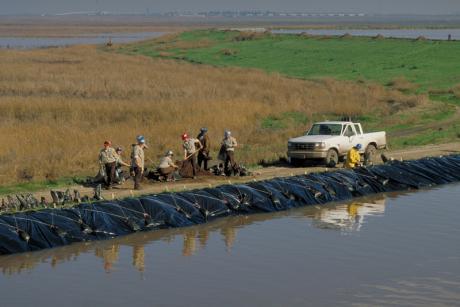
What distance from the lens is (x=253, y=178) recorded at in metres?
28.6

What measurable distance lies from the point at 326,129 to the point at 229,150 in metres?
4.54

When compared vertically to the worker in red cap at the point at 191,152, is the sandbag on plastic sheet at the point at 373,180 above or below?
below

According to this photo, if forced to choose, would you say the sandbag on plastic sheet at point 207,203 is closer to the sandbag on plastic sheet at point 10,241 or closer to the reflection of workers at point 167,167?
the reflection of workers at point 167,167

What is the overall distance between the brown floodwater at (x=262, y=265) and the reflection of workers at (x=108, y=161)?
12.3 feet

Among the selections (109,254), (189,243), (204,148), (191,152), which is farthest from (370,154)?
(109,254)

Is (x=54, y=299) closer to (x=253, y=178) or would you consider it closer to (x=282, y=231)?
(x=282, y=231)

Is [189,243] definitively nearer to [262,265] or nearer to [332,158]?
[262,265]

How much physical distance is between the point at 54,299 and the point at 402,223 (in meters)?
9.59

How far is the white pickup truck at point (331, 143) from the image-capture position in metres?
30.6

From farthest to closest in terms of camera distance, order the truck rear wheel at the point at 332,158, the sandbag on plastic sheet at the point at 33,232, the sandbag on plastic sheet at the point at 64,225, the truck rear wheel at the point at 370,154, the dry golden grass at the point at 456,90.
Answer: the dry golden grass at the point at 456,90 < the truck rear wheel at the point at 332,158 < the truck rear wheel at the point at 370,154 < the sandbag on plastic sheet at the point at 64,225 < the sandbag on plastic sheet at the point at 33,232

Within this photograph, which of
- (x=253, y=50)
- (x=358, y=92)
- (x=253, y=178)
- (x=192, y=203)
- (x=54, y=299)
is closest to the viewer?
(x=54, y=299)

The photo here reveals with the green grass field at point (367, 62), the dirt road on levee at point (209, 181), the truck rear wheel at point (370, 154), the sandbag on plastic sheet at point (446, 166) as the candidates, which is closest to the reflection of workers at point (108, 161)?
the dirt road on levee at point (209, 181)

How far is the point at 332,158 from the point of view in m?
30.9

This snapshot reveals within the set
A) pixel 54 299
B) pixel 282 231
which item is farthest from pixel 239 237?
pixel 54 299
